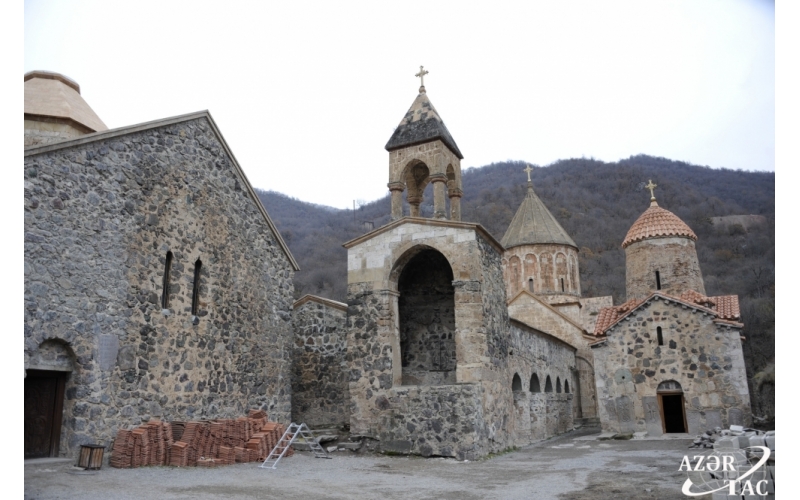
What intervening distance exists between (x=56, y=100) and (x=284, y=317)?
250 inches

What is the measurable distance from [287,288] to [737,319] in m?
10.8

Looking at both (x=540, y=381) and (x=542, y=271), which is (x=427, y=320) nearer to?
(x=540, y=381)

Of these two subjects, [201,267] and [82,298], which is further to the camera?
[201,267]

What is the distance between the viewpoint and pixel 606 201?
60.9 m

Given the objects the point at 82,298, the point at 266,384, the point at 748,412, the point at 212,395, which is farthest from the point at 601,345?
the point at 82,298

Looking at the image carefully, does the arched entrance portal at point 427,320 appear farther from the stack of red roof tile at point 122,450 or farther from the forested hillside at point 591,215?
the forested hillside at point 591,215

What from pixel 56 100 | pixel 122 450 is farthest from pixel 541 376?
pixel 56 100

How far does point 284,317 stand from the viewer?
12430mm

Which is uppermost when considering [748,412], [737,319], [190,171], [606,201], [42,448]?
[606,201]

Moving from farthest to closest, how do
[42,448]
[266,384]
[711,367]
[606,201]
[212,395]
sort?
[606,201]
[711,367]
[266,384]
[212,395]
[42,448]

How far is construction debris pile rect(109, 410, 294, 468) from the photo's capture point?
8094 mm

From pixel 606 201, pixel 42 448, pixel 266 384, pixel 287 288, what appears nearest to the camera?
pixel 42 448

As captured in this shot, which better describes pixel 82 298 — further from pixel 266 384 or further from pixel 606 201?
pixel 606 201

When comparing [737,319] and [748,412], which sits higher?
[737,319]
